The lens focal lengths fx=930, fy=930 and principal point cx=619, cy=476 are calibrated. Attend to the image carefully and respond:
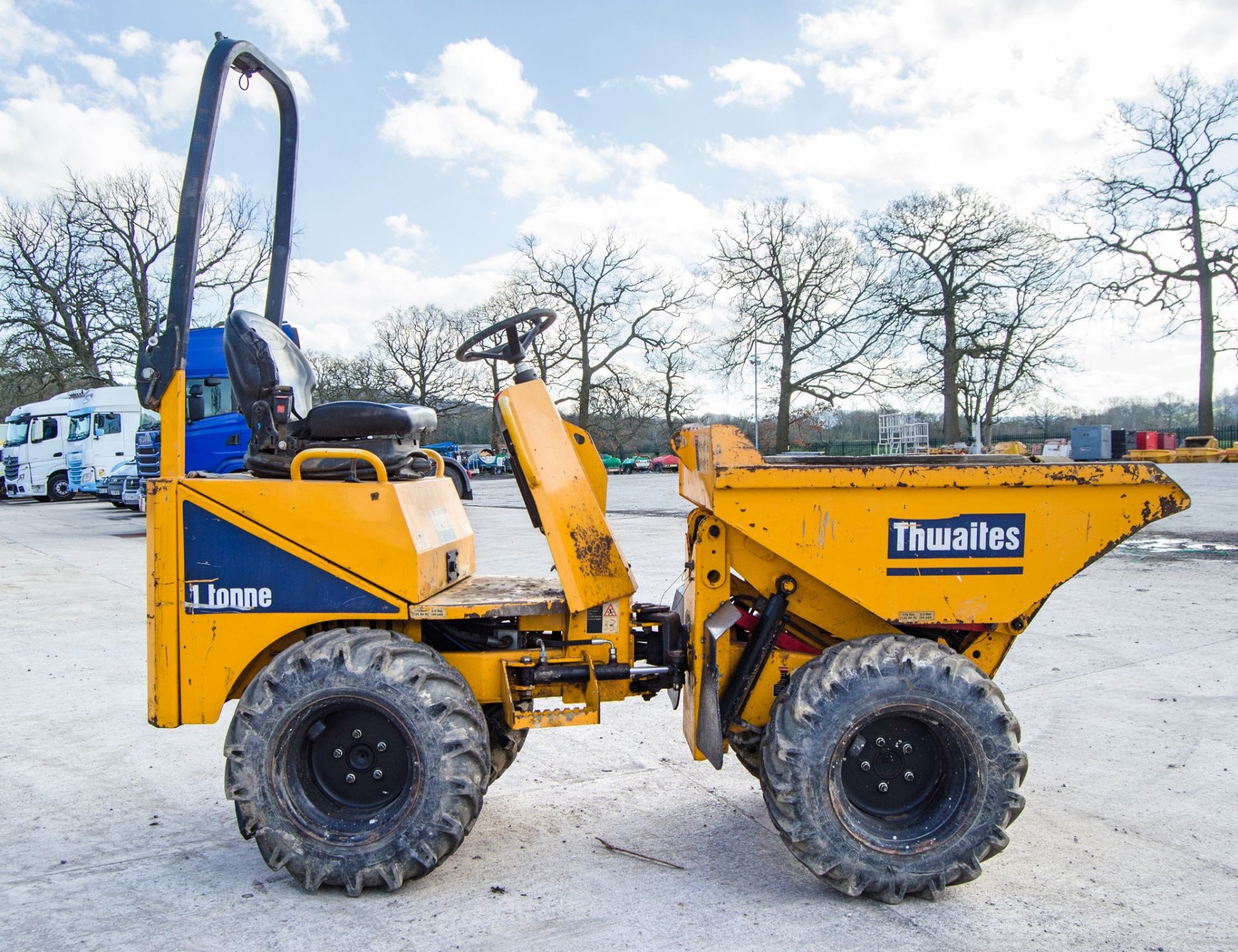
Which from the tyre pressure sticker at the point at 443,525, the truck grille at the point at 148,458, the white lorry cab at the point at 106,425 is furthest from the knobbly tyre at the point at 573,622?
the white lorry cab at the point at 106,425

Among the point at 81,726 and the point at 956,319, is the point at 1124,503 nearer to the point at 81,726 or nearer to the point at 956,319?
the point at 81,726

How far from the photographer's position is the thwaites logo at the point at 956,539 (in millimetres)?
3178

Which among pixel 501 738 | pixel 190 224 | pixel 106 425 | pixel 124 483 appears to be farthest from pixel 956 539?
pixel 106 425

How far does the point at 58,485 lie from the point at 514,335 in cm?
3101

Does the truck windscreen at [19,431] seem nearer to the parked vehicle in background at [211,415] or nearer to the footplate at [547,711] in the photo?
the parked vehicle in background at [211,415]

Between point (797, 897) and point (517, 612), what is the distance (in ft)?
4.42

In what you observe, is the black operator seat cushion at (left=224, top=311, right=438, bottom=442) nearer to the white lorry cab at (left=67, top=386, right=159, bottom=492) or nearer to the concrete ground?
the concrete ground

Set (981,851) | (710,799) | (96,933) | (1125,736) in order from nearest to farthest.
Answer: (96,933) < (981,851) < (710,799) < (1125,736)

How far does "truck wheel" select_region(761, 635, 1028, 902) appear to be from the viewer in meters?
3.04

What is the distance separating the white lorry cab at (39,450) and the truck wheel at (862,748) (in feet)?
98.1

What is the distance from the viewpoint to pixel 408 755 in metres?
3.16

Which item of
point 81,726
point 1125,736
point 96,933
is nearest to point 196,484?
point 96,933

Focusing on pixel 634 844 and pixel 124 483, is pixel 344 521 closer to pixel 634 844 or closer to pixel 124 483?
pixel 634 844

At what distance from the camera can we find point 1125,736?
4734 mm
